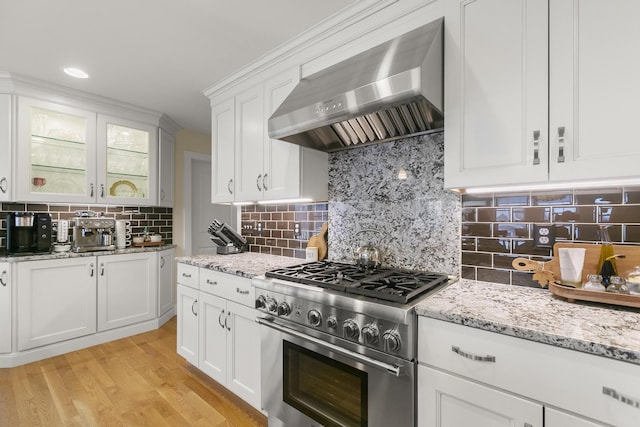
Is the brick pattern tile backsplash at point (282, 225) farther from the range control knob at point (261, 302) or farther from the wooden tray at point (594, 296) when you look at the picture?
the wooden tray at point (594, 296)

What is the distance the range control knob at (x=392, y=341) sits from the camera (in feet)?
4.03

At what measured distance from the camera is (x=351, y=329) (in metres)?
1.36

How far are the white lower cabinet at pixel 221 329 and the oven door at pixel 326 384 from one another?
6.9 inches

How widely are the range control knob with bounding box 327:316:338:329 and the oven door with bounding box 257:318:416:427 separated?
0.09 metres

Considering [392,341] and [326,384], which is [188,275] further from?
[392,341]

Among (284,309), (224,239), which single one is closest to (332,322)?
(284,309)

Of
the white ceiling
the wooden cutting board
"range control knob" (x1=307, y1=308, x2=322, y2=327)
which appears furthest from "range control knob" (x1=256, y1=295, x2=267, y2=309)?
the white ceiling

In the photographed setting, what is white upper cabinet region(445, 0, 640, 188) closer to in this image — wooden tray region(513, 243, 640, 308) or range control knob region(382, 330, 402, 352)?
wooden tray region(513, 243, 640, 308)

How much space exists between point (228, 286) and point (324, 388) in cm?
91

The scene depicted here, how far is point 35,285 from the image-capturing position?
277 cm

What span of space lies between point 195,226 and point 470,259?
3.79 meters

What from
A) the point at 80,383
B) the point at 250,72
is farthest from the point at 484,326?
the point at 80,383

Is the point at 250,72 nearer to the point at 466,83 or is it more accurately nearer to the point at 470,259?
the point at 466,83

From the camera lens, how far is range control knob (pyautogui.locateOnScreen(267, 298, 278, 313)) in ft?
5.57
